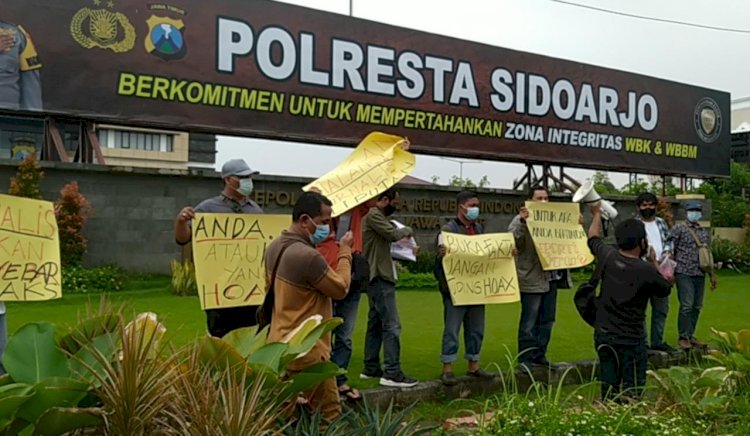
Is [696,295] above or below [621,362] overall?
above

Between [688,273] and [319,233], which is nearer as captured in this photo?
[319,233]

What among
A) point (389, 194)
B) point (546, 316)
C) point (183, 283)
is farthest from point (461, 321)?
point (183, 283)

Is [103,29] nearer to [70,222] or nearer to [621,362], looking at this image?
[70,222]

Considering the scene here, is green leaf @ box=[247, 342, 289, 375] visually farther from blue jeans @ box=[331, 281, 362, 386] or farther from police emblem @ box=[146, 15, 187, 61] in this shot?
police emblem @ box=[146, 15, 187, 61]

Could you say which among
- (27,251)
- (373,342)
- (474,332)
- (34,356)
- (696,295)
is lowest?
(373,342)

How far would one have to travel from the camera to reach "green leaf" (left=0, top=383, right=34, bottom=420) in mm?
2656

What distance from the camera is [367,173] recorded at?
5926 millimetres

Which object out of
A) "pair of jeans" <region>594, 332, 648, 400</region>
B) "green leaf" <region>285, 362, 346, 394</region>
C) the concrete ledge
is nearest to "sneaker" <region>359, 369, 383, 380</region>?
the concrete ledge

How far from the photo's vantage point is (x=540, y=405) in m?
3.91

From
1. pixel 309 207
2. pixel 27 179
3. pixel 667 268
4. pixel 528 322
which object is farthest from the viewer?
pixel 27 179

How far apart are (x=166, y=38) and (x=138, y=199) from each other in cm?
323

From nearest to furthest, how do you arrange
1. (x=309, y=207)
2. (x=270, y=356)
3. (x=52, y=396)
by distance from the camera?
(x=52, y=396) → (x=270, y=356) → (x=309, y=207)

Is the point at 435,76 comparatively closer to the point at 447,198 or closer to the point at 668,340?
the point at 447,198

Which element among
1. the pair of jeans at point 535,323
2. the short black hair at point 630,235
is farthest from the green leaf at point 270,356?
the pair of jeans at point 535,323
